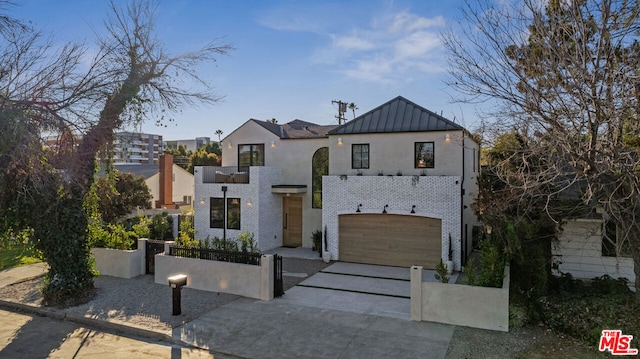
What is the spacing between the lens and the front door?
18.2 m

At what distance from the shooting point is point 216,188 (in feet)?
57.6

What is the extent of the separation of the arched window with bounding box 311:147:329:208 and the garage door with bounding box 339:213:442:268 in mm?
2566

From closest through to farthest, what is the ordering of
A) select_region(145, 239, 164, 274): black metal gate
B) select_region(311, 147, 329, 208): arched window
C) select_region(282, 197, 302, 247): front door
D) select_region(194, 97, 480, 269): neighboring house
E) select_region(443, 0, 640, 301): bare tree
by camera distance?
select_region(443, 0, 640, 301): bare tree, select_region(145, 239, 164, 274): black metal gate, select_region(194, 97, 480, 269): neighboring house, select_region(311, 147, 329, 208): arched window, select_region(282, 197, 302, 247): front door

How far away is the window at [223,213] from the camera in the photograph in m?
17.2

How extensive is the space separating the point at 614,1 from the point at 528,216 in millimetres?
5109

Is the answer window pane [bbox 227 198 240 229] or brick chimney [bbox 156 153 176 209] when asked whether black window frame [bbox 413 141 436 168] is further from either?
brick chimney [bbox 156 153 176 209]

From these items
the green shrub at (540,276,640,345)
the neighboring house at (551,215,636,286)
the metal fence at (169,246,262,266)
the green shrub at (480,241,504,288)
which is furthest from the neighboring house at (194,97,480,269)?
the metal fence at (169,246,262,266)

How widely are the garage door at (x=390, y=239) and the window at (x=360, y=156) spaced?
2111 millimetres

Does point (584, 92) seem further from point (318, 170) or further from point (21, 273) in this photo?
point (21, 273)

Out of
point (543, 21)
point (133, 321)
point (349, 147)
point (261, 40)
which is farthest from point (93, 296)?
point (543, 21)

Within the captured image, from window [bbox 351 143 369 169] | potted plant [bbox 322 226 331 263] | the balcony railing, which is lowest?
potted plant [bbox 322 226 331 263]

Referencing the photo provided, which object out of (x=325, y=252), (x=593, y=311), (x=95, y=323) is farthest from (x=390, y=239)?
(x=95, y=323)

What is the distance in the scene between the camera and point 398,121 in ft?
50.9

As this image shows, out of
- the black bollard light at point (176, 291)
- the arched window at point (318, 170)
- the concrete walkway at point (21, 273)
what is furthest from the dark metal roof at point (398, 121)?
the concrete walkway at point (21, 273)
